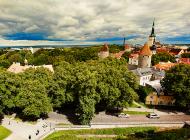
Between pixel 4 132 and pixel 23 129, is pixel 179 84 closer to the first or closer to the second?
pixel 23 129

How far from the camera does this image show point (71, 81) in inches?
2040

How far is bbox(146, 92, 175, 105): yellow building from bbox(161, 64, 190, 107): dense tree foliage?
5.01 feet

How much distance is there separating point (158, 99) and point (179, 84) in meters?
6.37

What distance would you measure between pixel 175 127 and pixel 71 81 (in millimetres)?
20481

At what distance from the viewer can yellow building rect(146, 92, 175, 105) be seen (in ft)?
197

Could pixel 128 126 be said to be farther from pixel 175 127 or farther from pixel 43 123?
pixel 43 123

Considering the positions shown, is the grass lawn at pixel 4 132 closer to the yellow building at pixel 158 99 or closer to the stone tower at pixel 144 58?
the yellow building at pixel 158 99

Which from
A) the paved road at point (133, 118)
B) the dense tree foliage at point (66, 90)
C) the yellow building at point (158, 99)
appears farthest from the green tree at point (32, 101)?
the yellow building at point (158, 99)

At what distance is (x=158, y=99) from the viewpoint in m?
60.2

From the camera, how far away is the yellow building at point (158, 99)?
60031 millimetres

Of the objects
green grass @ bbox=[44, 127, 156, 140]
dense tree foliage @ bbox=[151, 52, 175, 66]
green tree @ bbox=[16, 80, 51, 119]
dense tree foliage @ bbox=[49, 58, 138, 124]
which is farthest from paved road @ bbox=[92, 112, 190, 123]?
dense tree foliage @ bbox=[151, 52, 175, 66]

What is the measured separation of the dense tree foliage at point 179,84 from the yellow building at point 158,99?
153 centimetres

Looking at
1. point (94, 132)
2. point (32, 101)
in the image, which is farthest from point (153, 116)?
point (32, 101)

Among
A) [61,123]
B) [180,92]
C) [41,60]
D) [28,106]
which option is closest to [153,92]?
[180,92]
